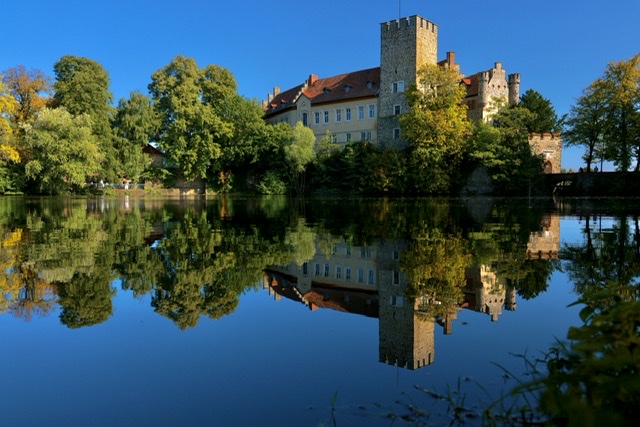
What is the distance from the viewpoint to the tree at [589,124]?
4931cm

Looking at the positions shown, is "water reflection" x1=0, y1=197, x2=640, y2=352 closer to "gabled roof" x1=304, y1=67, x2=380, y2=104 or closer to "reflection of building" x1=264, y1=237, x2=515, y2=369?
"reflection of building" x1=264, y1=237, x2=515, y2=369

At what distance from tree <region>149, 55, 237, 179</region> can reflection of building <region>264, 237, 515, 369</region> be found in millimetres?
50567

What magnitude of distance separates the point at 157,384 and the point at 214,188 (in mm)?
59010

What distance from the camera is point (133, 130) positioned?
57.4 m

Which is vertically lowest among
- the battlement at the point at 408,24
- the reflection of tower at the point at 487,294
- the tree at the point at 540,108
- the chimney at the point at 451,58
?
the reflection of tower at the point at 487,294

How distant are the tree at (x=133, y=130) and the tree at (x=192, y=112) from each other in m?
1.74

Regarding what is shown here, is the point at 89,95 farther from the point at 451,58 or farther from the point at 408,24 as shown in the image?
the point at 451,58

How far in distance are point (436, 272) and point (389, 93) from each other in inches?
2021

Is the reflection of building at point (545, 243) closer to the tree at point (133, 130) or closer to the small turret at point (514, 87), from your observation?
the small turret at point (514, 87)

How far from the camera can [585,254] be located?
8.97m

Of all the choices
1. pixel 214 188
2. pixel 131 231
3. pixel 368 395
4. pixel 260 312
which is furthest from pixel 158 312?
pixel 214 188

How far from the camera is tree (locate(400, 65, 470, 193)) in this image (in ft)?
157

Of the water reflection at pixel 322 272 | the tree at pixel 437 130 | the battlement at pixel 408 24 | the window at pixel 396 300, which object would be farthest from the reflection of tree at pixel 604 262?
the battlement at pixel 408 24

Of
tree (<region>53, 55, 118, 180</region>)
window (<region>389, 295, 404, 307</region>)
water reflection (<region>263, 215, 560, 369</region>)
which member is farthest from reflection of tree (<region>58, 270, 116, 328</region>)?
tree (<region>53, 55, 118, 180</region>)
